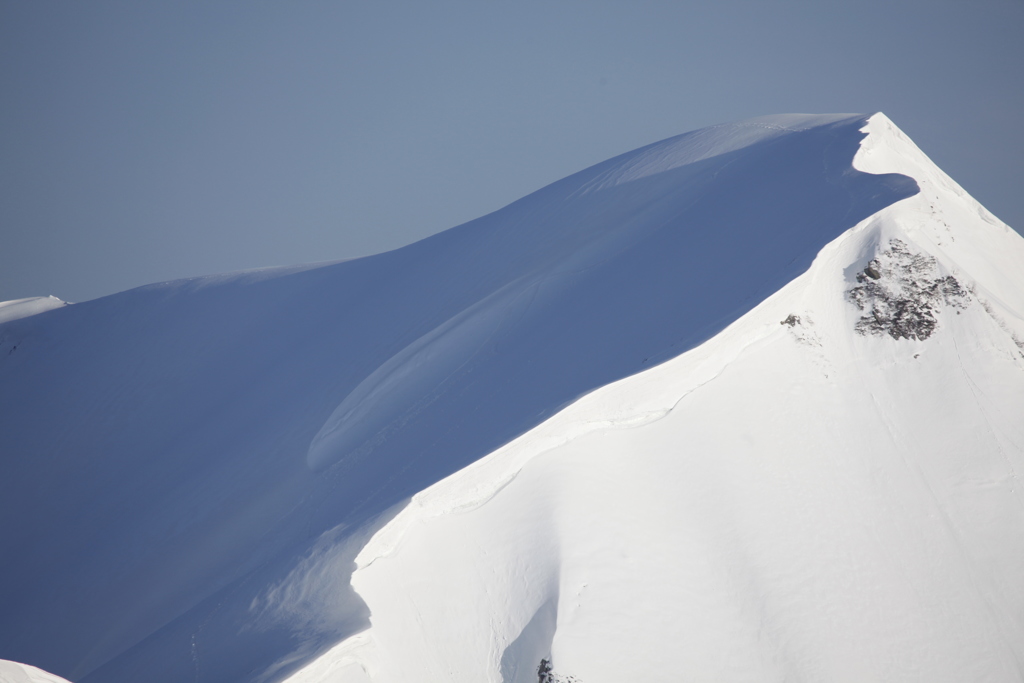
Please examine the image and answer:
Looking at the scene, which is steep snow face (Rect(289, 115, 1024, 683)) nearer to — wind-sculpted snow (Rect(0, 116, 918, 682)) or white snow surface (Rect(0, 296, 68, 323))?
wind-sculpted snow (Rect(0, 116, 918, 682))

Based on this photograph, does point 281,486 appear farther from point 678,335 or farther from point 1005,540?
point 1005,540

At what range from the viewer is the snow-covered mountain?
18.2 feet

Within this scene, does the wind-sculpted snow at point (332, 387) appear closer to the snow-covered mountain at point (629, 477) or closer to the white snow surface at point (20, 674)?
the snow-covered mountain at point (629, 477)

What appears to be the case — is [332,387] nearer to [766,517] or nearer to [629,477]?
[629,477]

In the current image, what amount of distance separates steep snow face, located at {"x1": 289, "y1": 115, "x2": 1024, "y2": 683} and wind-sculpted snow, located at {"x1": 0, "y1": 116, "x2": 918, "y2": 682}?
1.22 ft

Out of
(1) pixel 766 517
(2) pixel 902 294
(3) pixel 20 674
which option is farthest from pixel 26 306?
(2) pixel 902 294

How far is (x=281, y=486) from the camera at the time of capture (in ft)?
26.7

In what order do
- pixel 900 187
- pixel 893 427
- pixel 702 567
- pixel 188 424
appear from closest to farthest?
pixel 702 567, pixel 893 427, pixel 900 187, pixel 188 424

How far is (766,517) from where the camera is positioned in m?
6.23

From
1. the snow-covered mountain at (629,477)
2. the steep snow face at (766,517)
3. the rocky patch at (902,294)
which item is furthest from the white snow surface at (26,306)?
the rocky patch at (902,294)

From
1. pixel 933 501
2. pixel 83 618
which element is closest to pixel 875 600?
pixel 933 501

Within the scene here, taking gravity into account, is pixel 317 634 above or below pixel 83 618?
below

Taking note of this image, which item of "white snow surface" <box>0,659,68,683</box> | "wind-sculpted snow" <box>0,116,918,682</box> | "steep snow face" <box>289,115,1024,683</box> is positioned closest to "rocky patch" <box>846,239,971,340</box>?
"steep snow face" <box>289,115,1024,683</box>

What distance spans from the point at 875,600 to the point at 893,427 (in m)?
1.84
